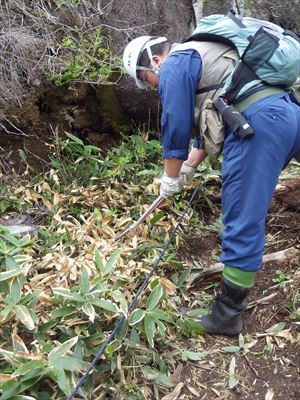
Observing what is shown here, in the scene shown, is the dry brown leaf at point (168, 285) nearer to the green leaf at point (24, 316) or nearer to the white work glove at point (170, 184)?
the white work glove at point (170, 184)

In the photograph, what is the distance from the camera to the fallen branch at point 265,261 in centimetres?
359

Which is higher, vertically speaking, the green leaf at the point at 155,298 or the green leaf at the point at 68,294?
the green leaf at the point at 68,294

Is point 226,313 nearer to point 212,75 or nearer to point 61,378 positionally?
point 61,378

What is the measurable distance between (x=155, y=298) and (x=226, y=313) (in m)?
0.53

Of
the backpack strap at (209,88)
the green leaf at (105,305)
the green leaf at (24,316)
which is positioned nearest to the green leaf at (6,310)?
the green leaf at (24,316)

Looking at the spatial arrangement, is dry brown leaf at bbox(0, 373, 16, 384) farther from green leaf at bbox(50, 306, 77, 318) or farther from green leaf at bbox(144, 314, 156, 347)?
green leaf at bbox(144, 314, 156, 347)

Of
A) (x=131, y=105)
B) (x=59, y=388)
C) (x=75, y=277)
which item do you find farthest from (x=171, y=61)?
(x=131, y=105)

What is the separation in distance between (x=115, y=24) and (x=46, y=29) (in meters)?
0.88

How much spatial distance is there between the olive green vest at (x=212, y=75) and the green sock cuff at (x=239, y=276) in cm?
74

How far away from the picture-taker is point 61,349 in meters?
2.45

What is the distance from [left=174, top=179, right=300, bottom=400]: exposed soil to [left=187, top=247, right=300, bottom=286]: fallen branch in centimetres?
4

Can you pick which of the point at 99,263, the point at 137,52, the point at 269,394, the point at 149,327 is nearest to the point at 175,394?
the point at 149,327

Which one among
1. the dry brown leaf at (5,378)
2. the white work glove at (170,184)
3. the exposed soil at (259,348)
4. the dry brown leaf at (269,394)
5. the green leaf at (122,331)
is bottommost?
the exposed soil at (259,348)

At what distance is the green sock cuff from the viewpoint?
294 cm
